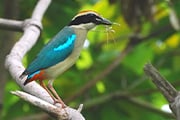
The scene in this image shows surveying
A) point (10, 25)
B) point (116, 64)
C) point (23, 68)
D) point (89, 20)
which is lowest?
point (23, 68)

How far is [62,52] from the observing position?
A: 4016 millimetres

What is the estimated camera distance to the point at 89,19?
3982 mm

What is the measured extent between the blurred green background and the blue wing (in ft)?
4.22

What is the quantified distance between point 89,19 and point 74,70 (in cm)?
214

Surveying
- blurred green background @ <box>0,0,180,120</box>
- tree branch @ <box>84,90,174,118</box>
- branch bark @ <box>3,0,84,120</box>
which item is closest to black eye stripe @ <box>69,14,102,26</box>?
branch bark @ <box>3,0,84,120</box>

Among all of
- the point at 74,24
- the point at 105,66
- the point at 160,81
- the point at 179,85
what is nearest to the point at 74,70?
the point at 105,66

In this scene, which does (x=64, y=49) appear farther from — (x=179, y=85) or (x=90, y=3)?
(x=90, y=3)

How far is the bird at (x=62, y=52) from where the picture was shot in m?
3.93

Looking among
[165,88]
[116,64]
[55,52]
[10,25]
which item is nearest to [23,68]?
[55,52]

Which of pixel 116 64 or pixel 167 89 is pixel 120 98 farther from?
pixel 167 89

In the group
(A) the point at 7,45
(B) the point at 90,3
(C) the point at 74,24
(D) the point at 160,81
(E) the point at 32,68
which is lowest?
(D) the point at 160,81

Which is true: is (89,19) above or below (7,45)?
below

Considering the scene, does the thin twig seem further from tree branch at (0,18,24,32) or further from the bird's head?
tree branch at (0,18,24,32)

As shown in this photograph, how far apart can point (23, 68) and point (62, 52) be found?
0.88ft
